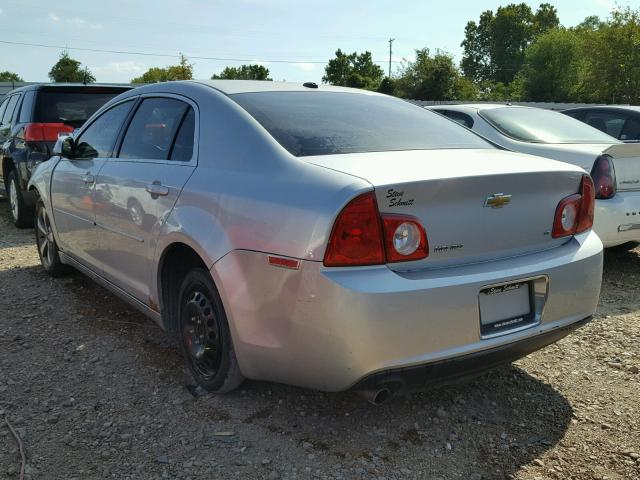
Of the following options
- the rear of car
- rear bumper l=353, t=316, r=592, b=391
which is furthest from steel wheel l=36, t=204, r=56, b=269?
rear bumper l=353, t=316, r=592, b=391

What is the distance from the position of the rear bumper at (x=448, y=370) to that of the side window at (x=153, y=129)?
1752 millimetres

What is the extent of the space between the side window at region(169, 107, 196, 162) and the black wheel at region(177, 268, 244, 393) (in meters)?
0.62

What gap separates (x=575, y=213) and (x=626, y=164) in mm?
2656

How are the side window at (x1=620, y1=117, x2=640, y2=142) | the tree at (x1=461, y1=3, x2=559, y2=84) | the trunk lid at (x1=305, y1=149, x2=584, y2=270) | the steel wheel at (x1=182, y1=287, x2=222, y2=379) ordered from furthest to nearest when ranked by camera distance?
the tree at (x1=461, y1=3, x2=559, y2=84) < the side window at (x1=620, y1=117, x2=640, y2=142) < the steel wheel at (x1=182, y1=287, x2=222, y2=379) < the trunk lid at (x1=305, y1=149, x2=584, y2=270)

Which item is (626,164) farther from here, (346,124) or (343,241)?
(343,241)

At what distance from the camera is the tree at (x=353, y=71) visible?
62531 mm

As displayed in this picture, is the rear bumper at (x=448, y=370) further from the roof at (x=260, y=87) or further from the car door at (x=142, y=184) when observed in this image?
the roof at (x=260, y=87)

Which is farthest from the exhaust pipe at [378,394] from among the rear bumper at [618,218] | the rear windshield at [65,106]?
the rear windshield at [65,106]

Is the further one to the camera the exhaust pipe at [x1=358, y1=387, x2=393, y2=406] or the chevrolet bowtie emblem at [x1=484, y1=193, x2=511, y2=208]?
the chevrolet bowtie emblem at [x1=484, y1=193, x2=511, y2=208]

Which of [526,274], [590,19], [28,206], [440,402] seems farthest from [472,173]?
[590,19]

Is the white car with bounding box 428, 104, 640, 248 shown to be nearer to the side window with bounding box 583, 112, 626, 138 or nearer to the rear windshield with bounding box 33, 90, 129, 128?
the side window with bounding box 583, 112, 626, 138

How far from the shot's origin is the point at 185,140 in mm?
3234

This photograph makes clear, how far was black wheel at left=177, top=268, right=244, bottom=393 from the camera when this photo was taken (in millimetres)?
2893

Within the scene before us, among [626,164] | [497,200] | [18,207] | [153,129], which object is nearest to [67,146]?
[153,129]
